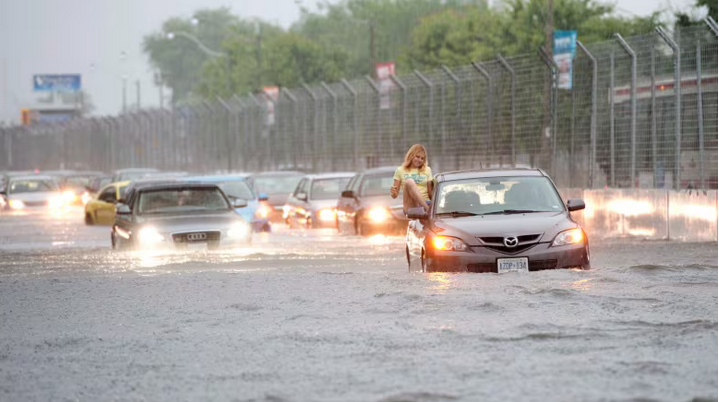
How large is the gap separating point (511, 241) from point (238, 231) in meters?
8.06

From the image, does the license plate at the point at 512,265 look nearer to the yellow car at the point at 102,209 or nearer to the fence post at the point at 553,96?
the fence post at the point at 553,96

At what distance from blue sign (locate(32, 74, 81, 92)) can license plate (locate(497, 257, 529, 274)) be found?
154046 mm

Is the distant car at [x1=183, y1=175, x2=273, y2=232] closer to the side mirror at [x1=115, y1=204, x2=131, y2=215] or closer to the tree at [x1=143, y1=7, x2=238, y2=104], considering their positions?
the side mirror at [x1=115, y1=204, x2=131, y2=215]

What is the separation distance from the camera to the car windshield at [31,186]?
4925 centimetres

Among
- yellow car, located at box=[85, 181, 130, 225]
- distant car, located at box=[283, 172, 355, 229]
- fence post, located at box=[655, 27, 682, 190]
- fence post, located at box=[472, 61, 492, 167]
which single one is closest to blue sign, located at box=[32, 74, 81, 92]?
yellow car, located at box=[85, 181, 130, 225]

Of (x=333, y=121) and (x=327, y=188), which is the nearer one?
(x=327, y=188)

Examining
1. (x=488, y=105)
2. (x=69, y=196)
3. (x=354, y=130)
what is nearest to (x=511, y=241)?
(x=488, y=105)

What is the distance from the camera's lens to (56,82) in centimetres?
16662

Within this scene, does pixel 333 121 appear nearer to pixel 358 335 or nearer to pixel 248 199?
pixel 248 199

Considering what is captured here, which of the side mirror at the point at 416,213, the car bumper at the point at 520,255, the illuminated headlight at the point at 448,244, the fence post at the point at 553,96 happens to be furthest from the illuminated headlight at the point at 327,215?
the car bumper at the point at 520,255

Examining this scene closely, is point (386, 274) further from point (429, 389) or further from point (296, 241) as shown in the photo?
point (296, 241)

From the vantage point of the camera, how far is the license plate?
47.8ft

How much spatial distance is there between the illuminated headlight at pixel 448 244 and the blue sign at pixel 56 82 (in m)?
154

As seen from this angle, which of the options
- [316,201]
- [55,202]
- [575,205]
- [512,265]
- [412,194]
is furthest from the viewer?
[55,202]
